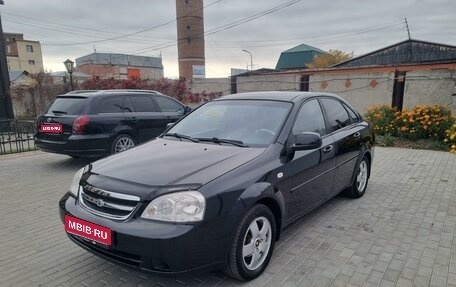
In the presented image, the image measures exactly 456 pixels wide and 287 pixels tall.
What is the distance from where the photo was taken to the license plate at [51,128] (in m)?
6.42

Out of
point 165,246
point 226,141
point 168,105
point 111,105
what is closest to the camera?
point 165,246

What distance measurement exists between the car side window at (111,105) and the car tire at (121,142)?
22.6 inches

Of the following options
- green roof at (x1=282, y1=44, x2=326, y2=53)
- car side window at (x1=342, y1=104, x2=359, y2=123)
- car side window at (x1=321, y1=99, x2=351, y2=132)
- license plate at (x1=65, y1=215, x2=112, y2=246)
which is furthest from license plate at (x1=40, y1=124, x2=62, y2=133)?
green roof at (x1=282, y1=44, x2=326, y2=53)

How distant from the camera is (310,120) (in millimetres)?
3740

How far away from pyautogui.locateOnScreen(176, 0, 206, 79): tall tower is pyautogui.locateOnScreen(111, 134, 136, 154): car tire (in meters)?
34.6

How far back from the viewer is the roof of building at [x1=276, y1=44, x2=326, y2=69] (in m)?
46.9

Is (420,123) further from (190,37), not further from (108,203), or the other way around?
(190,37)

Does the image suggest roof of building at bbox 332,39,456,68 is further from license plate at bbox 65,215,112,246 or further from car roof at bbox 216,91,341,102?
license plate at bbox 65,215,112,246

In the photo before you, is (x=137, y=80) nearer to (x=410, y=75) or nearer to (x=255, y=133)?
(x=410, y=75)

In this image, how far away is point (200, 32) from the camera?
42531mm

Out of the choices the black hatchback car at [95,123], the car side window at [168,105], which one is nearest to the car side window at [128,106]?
the black hatchback car at [95,123]

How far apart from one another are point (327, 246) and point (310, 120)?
140cm

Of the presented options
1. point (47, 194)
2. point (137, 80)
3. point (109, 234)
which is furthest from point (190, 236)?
point (137, 80)

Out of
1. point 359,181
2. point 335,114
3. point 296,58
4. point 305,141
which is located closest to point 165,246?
point 305,141
